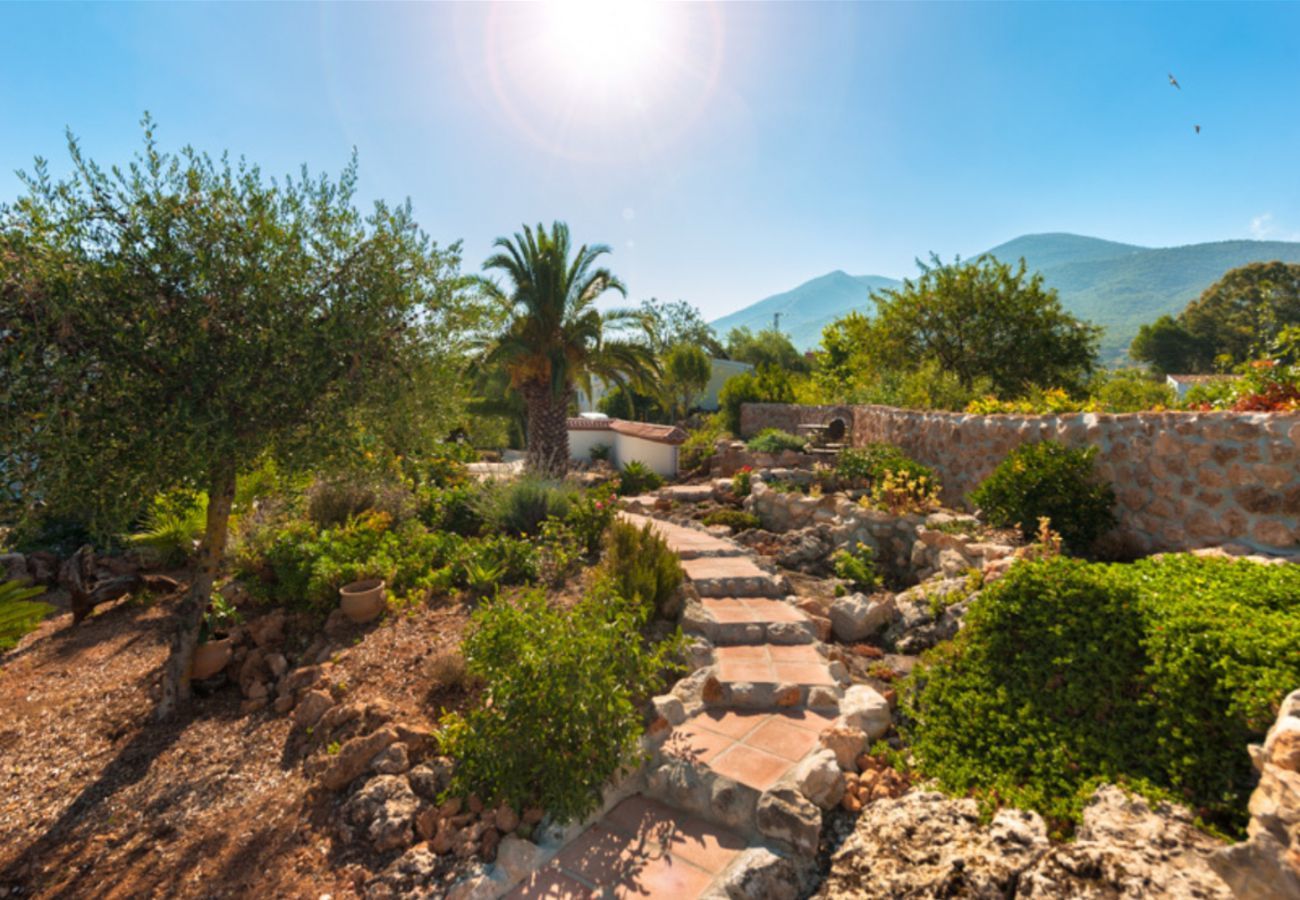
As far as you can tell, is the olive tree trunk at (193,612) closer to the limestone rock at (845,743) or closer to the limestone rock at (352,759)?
the limestone rock at (352,759)

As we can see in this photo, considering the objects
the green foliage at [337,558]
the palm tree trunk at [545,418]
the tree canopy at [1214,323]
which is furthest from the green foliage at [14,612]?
the tree canopy at [1214,323]

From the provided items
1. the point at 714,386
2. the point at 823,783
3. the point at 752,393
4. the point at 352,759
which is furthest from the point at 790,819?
the point at 714,386

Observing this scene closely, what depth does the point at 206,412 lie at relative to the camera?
4070mm

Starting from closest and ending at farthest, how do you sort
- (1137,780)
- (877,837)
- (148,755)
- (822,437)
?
(1137,780)
(877,837)
(148,755)
(822,437)

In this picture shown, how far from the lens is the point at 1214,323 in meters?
43.2

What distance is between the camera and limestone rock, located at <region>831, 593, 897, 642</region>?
5625 mm

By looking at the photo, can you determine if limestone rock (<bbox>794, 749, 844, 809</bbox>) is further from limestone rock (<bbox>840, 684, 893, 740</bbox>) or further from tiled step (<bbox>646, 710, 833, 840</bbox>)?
limestone rock (<bbox>840, 684, 893, 740</bbox>)

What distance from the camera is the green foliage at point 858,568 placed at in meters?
7.10

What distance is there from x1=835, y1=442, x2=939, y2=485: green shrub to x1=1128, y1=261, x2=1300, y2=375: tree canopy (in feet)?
146

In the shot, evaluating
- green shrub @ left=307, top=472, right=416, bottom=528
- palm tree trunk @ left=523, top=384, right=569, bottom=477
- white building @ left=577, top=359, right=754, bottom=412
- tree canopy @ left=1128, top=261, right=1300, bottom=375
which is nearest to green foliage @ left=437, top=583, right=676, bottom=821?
green shrub @ left=307, top=472, right=416, bottom=528

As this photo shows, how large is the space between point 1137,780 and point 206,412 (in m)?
5.72

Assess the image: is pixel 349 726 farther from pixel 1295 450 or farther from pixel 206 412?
pixel 1295 450

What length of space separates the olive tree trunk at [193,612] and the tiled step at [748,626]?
13.5ft

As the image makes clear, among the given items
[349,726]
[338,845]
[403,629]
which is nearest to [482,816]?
[338,845]
